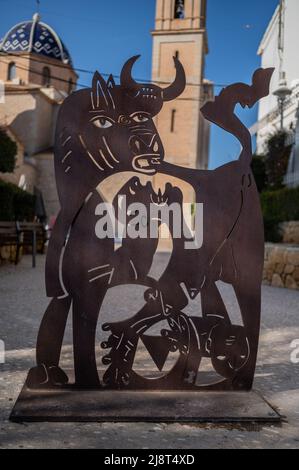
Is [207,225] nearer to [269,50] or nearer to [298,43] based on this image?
[298,43]

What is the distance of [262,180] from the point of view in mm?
16016

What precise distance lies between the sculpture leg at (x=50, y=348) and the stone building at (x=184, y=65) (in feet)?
91.9

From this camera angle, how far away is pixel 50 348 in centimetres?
269

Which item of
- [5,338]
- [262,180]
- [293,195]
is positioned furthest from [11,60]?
[5,338]

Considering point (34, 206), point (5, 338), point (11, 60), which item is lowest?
point (5, 338)

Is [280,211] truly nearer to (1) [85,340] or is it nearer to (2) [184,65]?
(1) [85,340]

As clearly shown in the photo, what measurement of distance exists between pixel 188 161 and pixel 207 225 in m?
28.0

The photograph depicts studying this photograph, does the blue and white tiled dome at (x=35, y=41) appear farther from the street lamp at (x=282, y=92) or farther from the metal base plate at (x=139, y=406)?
the metal base plate at (x=139, y=406)

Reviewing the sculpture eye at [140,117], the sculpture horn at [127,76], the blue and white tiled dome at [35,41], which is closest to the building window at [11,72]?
the blue and white tiled dome at [35,41]

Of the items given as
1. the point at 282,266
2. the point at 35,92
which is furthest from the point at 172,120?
the point at 282,266

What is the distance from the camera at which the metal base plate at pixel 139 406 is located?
2.33 m

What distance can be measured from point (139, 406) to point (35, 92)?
28.8m

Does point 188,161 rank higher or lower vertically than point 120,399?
higher

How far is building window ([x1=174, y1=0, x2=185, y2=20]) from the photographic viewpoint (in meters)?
30.6
